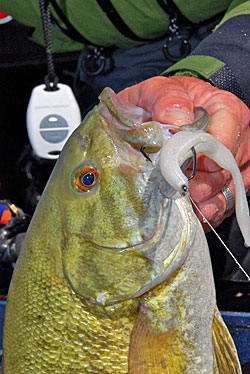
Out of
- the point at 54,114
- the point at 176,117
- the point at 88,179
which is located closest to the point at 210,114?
the point at 176,117

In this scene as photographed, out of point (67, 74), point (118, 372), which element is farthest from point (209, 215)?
point (67, 74)

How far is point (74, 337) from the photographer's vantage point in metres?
1.10

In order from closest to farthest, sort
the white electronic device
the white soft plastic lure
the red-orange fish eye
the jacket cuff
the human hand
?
the white soft plastic lure < the red-orange fish eye < the human hand < the jacket cuff < the white electronic device

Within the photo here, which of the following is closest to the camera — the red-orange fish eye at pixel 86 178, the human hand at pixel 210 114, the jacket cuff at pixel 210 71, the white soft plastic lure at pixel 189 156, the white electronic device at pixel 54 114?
the white soft plastic lure at pixel 189 156

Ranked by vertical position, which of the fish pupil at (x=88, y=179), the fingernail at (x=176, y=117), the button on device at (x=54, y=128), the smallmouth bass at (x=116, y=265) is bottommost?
the button on device at (x=54, y=128)

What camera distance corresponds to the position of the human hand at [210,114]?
1.24m

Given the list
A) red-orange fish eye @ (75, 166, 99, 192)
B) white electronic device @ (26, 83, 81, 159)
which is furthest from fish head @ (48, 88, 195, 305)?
white electronic device @ (26, 83, 81, 159)

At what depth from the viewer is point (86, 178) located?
1.10 m

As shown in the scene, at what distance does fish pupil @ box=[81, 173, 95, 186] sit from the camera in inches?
43.3

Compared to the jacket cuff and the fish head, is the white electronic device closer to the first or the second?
the jacket cuff

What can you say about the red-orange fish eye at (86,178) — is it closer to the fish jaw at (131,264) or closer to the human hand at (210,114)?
the fish jaw at (131,264)

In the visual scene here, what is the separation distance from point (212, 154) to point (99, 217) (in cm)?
27

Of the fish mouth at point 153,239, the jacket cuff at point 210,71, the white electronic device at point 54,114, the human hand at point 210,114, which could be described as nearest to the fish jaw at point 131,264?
the fish mouth at point 153,239

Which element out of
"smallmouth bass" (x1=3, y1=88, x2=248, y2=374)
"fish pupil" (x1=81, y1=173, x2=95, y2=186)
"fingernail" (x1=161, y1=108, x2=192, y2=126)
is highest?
"fingernail" (x1=161, y1=108, x2=192, y2=126)
